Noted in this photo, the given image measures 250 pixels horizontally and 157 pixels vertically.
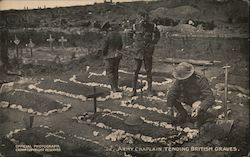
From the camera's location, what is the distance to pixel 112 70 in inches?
133

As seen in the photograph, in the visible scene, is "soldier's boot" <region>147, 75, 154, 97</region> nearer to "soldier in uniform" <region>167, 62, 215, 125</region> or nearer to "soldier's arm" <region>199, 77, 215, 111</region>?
"soldier in uniform" <region>167, 62, 215, 125</region>

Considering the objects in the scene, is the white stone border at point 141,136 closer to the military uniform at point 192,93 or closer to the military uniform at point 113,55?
the military uniform at point 192,93

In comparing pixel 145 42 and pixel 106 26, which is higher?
pixel 106 26

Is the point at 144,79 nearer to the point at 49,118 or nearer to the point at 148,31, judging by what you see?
the point at 148,31

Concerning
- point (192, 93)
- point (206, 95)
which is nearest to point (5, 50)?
point (192, 93)

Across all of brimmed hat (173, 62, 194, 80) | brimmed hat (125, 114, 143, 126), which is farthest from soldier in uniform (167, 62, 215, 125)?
brimmed hat (125, 114, 143, 126)

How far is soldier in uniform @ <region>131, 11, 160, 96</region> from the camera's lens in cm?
330

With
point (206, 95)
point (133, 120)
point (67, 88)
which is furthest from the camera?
point (67, 88)

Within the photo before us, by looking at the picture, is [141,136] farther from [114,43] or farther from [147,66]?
[114,43]

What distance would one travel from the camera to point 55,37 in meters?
3.47

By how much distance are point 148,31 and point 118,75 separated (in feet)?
1.29

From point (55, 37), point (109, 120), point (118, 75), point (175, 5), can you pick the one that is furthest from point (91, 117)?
point (175, 5)

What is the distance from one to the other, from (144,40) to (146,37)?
3 centimetres

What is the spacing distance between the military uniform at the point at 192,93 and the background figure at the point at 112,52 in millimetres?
429
